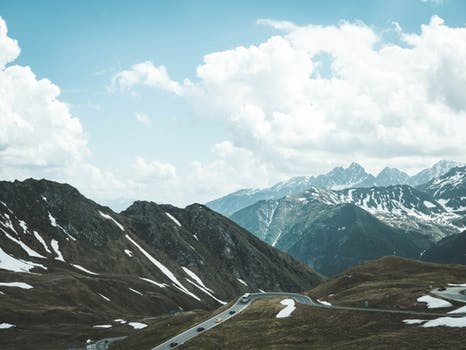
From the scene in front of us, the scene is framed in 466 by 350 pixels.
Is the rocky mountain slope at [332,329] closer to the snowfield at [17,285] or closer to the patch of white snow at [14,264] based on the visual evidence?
the snowfield at [17,285]

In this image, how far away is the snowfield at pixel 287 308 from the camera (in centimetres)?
8563

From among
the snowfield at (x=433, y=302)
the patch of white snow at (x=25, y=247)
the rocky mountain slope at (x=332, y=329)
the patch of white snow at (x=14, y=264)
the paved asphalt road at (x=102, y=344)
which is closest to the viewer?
the rocky mountain slope at (x=332, y=329)

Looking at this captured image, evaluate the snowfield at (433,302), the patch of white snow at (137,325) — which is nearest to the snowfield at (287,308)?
the snowfield at (433,302)

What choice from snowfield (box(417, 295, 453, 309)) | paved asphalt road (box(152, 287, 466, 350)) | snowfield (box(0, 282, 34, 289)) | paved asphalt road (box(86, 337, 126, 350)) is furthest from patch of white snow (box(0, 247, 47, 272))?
snowfield (box(417, 295, 453, 309))

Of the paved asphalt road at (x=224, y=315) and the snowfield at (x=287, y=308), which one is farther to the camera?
the snowfield at (x=287, y=308)

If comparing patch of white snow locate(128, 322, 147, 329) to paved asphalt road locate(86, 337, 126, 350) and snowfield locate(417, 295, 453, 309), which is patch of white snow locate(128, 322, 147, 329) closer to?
paved asphalt road locate(86, 337, 126, 350)

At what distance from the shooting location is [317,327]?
71.3 metres

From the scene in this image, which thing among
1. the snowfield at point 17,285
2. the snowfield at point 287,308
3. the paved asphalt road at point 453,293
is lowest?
the paved asphalt road at point 453,293

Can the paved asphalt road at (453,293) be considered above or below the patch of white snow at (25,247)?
below

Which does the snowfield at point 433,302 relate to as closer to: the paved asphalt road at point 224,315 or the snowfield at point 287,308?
the paved asphalt road at point 224,315

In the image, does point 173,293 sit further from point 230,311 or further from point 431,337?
point 431,337

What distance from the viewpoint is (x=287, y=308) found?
91812 millimetres

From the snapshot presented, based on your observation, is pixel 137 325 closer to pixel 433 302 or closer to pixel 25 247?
pixel 433 302

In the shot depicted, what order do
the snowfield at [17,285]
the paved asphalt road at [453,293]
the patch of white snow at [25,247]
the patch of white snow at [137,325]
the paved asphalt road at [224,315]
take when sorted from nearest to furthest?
the paved asphalt road at [224,315] → the paved asphalt road at [453,293] → the patch of white snow at [137,325] → the snowfield at [17,285] → the patch of white snow at [25,247]
